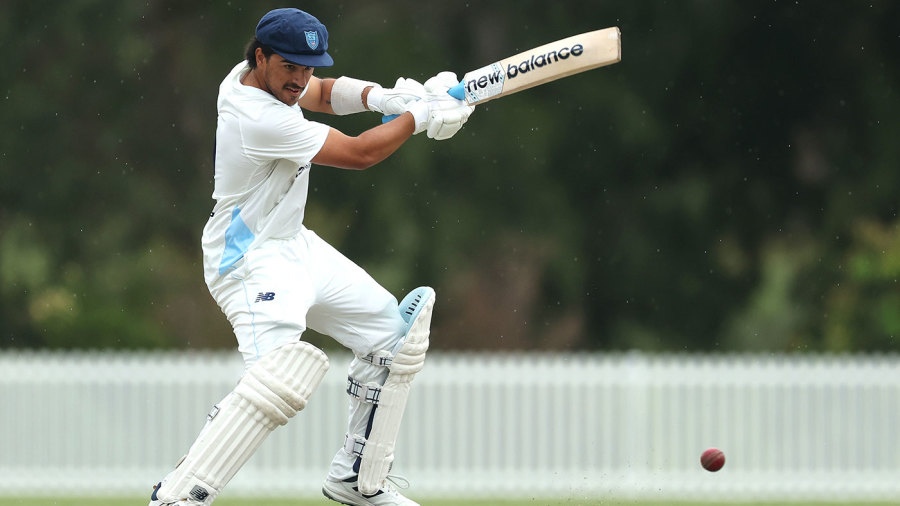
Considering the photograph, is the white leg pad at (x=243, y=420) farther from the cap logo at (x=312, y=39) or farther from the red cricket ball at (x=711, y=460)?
the red cricket ball at (x=711, y=460)

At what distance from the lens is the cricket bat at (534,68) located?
4895 mm

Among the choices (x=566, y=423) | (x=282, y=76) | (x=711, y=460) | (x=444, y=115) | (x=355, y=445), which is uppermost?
(x=282, y=76)

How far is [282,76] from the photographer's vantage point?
4.71 metres

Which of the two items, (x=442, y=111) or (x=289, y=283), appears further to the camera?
(x=442, y=111)

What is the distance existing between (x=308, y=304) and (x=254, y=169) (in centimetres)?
47

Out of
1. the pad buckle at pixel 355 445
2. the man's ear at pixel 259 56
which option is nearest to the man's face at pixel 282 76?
the man's ear at pixel 259 56

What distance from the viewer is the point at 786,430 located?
9.59m

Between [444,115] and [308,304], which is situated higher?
[444,115]

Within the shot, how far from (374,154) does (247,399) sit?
90cm

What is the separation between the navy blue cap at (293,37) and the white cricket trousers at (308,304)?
63 centimetres

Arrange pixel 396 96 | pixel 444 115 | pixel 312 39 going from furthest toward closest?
pixel 396 96 → pixel 444 115 → pixel 312 39

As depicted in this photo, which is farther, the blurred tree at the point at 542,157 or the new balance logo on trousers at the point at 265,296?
the blurred tree at the point at 542,157

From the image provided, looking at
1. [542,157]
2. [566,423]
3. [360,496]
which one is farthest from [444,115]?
[542,157]

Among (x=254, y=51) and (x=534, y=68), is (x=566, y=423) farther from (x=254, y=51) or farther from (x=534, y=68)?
(x=254, y=51)
